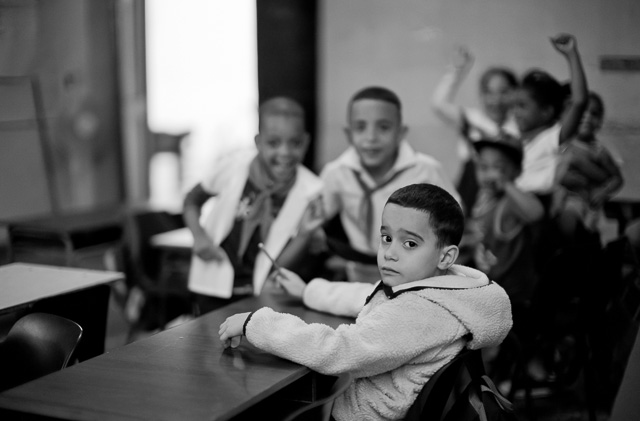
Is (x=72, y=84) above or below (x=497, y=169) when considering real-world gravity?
above

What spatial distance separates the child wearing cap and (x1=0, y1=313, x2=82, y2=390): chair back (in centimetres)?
220

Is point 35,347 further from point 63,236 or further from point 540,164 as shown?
point 540,164

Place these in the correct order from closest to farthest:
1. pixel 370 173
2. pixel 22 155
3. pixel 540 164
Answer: pixel 370 173, pixel 540 164, pixel 22 155

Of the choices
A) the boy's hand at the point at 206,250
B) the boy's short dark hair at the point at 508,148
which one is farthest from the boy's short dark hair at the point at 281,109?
the boy's short dark hair at the point at 508,148

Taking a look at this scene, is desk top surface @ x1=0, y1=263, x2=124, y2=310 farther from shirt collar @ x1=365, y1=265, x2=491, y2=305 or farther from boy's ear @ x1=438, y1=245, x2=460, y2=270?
boy's ear @ x1=438, y1=245, x2=460, y2=270

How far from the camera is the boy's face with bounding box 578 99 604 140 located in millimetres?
4262

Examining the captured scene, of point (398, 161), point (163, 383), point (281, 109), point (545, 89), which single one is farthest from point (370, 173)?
point (163, 383)

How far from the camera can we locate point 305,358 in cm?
192

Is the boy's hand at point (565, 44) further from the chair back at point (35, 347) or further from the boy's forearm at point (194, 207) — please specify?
the chair back at point (35, 347)

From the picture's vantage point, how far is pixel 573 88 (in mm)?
4031

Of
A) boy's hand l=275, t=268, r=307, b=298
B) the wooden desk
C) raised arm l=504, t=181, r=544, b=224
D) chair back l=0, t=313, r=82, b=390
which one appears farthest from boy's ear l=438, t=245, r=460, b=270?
raised arm l=504, t=181, r=544, b=224

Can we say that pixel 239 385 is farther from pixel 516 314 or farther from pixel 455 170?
pixel 455 170

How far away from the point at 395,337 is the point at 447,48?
10.1 ft

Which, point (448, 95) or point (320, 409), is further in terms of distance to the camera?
point (448, 95)
